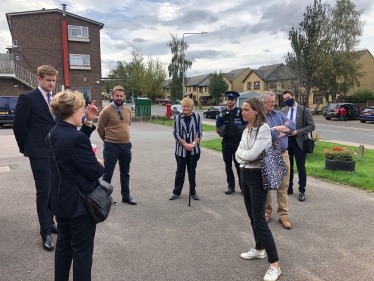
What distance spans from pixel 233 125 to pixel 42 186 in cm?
357

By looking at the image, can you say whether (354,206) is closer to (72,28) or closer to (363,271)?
(363,271)

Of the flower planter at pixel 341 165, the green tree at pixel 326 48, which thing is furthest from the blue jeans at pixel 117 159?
the green tree at pixel 326 48

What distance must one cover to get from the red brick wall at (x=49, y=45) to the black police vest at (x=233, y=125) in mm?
26319

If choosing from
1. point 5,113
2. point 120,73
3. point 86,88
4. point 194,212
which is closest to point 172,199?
point 194,212

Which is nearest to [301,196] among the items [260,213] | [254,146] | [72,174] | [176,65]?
[260,213]

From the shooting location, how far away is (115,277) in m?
3.19

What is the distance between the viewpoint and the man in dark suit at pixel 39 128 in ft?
12.1

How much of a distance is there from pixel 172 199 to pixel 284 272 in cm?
279

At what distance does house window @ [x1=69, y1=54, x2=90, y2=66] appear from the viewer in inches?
1166

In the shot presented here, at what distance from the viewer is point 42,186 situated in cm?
385

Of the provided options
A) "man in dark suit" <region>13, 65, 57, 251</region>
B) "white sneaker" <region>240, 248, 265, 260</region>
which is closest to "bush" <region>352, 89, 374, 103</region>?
"white sneaker" <region>240, 248, 265, 260</region>

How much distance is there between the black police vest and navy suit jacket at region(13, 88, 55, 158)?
331 centimetres

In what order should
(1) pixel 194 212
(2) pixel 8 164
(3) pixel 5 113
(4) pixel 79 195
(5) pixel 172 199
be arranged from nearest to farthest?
(4) pixel 79 195 < (1) pixel 194 212 < (5) pixel 172 199 < (2) pixel 8 164 < (3) pixel 5 113

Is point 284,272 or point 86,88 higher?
point 86,88
